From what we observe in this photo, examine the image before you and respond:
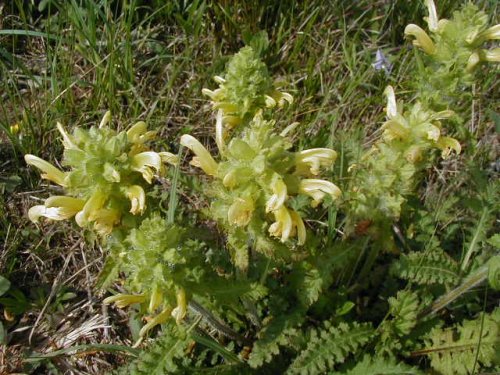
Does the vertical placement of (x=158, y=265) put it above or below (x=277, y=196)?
below

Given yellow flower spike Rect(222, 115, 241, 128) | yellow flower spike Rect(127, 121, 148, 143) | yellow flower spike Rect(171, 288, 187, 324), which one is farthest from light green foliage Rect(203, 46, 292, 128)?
yellow flower spike Rect(171, 288, 187, 324)

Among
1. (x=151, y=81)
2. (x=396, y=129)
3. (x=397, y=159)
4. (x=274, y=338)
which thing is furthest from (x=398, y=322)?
(x=151, y=81)

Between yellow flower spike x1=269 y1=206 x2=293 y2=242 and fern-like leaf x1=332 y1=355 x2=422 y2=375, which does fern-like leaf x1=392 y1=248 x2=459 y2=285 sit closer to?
fern-like leaf x1=332 y1=355 x2=422 y2=375

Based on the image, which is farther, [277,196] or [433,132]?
Answer: [433,132]

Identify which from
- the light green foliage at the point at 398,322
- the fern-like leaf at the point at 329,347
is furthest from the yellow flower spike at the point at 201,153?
the light green foliage at the point at 398,322

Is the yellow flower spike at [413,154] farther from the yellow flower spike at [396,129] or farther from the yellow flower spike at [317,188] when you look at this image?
the yellow flower spike at [317,188]

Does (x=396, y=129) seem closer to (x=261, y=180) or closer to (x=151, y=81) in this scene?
(x=261, y=180)

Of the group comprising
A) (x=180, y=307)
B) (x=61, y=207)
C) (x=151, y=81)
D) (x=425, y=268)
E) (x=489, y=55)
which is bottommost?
(x=425, y=268)

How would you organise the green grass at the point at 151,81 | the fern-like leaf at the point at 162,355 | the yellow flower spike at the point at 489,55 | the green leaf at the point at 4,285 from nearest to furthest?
1. the fern-like leaf at the point at 162,355
2. the yellow flower spike at the point at 489,55
3. the green leaf at the point at 4,285
4. the green grass at the point at 151,81
